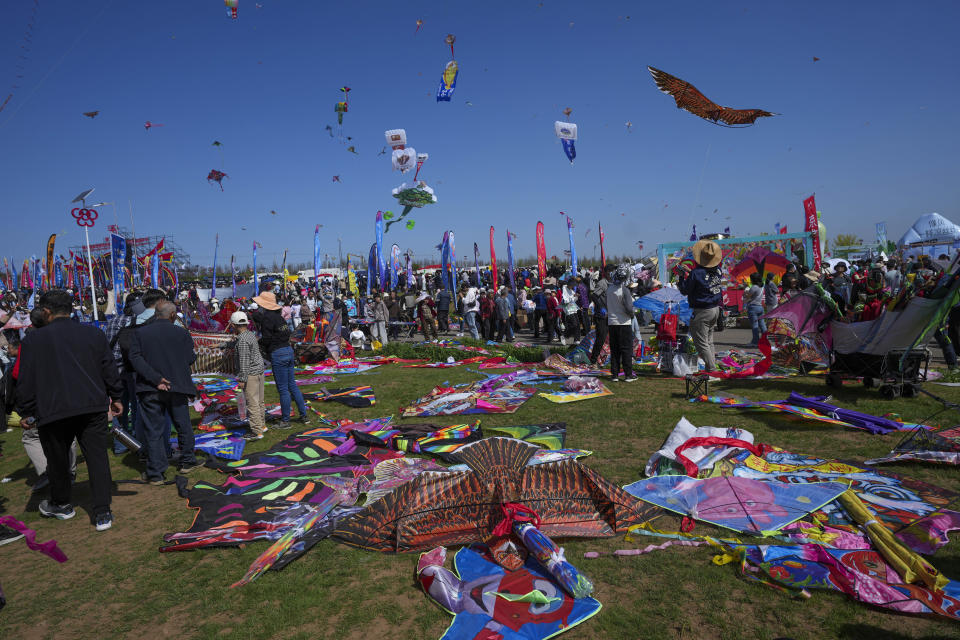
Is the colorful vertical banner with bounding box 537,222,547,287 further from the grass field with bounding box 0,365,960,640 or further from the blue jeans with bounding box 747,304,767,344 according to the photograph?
the grass field with bounding box 0,365,960,640

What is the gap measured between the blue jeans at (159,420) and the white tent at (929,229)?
49.2 meters

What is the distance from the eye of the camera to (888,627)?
103 inches

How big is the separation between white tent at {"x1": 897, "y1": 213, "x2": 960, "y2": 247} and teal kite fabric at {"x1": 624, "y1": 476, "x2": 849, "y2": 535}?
4653 centimetres

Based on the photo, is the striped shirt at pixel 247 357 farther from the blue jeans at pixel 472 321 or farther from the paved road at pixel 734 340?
the blue jeans at pixel 472 321

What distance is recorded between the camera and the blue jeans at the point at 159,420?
5.44 meters

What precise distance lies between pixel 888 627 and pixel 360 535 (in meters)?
3.23

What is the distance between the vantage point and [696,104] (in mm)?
8156

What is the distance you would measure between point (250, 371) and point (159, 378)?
1.27 meters

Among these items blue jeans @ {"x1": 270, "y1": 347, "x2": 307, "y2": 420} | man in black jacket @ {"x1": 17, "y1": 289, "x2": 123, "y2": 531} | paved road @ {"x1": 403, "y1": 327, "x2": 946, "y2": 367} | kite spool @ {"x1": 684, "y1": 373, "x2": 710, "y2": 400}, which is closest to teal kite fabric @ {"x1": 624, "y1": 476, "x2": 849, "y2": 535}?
kite spool @ {"x1": 684, "y1": 373, "x2": 710, "y2": 400}

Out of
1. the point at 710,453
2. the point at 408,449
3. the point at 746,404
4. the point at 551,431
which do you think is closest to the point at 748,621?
the point at 710,453

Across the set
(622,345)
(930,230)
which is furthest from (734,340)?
(930,230)

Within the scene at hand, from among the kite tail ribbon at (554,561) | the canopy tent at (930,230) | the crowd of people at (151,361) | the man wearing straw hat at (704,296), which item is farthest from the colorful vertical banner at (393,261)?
the canopy tent at (930,230)

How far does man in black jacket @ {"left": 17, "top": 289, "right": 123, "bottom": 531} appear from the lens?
4.28 m

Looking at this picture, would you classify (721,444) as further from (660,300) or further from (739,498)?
(660,300)
